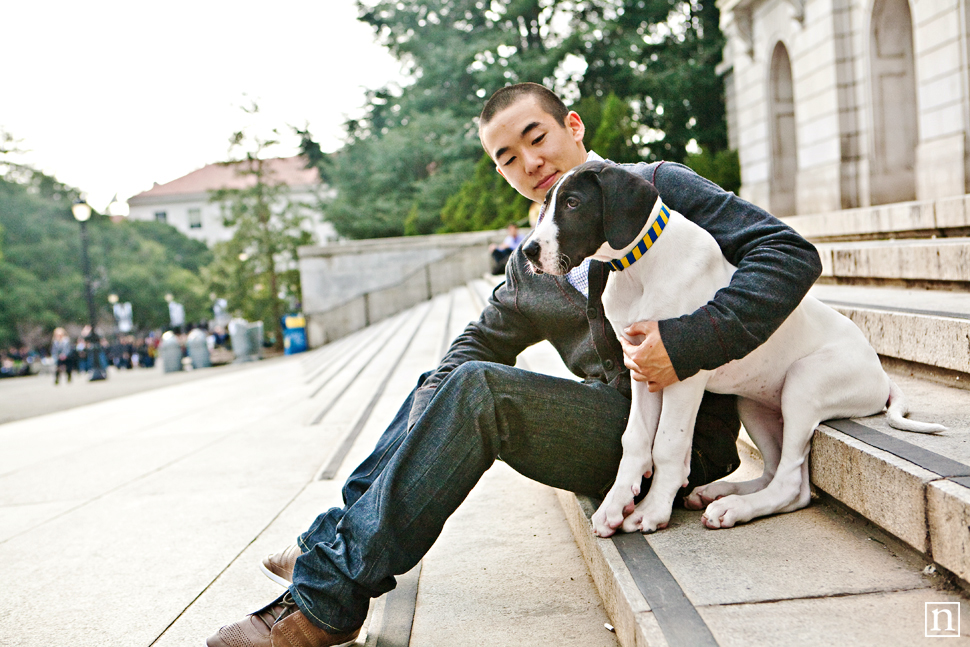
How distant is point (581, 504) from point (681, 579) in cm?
76

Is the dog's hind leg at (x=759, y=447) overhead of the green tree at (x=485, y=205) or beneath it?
beneath

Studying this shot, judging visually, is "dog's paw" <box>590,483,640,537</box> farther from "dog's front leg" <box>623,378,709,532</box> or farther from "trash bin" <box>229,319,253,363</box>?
"trash bin" <box>229,319,253,363</box>

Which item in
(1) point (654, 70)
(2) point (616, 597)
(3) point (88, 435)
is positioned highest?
(1) point (654, 70)

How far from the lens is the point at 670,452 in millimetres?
2111

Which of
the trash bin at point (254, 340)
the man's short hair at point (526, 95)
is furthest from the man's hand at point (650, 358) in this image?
the trash bin at point (254, 340)

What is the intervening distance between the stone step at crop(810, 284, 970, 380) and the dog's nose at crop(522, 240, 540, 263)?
66.2 inches

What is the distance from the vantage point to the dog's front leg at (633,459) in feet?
7.13

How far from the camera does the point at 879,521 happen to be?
1.94 meters

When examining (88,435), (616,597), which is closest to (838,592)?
(616,597)

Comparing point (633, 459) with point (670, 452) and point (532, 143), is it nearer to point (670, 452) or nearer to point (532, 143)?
point (670, 452)

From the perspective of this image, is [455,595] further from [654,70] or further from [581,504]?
[654,70]

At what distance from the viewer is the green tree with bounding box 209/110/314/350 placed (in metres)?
25.8

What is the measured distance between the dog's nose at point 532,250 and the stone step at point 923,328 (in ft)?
5.52

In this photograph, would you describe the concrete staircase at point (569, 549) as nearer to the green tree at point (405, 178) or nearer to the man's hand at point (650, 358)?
the man's hand at point (650, 358)
